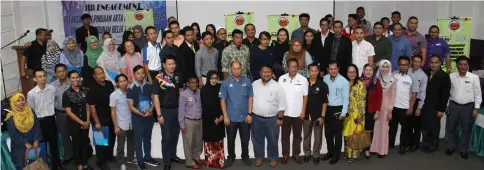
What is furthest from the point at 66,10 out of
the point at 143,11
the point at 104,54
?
the point at 104,54

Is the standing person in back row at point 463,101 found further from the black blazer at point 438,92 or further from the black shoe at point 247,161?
the black shoe at point 247,161

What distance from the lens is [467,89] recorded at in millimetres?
5711

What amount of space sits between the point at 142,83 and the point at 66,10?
5109mm

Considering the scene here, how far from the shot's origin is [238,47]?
5949 mm

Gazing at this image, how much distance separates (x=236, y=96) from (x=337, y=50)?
181 cm

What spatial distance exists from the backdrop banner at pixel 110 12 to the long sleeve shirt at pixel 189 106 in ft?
14.7

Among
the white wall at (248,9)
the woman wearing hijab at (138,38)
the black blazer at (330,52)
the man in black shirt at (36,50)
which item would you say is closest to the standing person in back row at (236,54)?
the black blazer at (330,52)

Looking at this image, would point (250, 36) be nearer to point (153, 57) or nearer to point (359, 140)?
point (153, 57)

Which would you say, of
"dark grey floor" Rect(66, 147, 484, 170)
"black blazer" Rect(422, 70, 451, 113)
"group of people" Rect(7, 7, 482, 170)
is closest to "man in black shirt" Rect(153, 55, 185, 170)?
"group of people" Rect(7, 7, 482, 170)

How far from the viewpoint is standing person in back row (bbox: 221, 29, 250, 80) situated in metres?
5.91

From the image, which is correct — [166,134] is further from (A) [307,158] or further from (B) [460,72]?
(B) [460,72]

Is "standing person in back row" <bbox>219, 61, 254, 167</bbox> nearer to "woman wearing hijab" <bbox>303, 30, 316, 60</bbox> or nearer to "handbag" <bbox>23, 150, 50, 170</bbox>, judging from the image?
"woman wearing hijab" <bbox>303, 30, 316, 60</bbox>

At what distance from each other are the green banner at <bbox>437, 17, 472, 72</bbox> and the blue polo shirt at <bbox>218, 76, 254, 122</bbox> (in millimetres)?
4816

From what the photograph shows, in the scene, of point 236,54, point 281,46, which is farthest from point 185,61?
point 281,46
